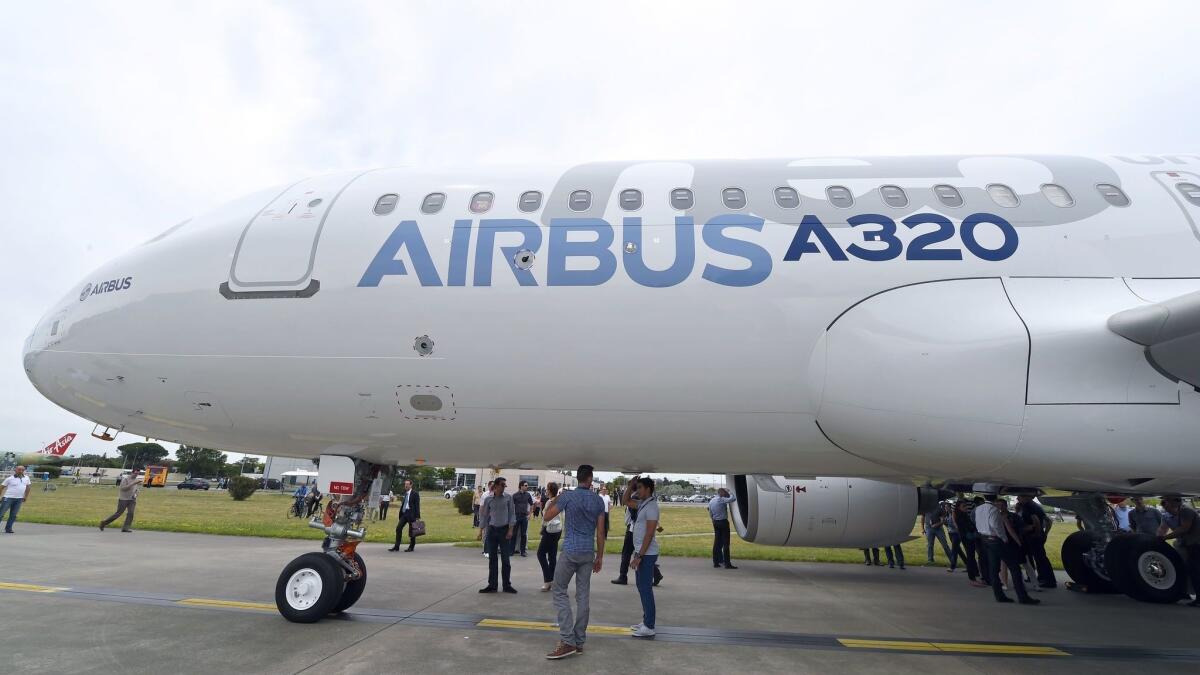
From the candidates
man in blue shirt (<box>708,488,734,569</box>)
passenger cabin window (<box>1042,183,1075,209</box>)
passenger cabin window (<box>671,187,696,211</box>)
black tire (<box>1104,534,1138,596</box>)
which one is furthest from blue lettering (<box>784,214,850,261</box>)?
black tire (<box>1104,534,1138,596</box>)

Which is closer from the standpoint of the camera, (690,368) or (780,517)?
(690,368)

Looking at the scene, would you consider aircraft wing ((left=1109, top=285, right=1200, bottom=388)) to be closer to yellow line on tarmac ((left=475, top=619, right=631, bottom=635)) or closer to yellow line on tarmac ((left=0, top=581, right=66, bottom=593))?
yellow line on tarmac ((left=475, top=619, right=631, bottom=635))

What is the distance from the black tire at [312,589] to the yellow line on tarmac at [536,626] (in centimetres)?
155

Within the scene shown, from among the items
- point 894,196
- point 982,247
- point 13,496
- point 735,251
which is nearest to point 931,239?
point 982,247

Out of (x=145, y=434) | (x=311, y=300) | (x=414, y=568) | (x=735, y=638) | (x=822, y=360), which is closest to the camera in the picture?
(x=822, y=360)

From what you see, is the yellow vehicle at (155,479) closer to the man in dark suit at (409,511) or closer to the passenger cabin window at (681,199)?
the man in dark suit at (409,511)

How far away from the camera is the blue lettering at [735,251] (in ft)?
17.9

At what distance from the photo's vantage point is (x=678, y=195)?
5.94m

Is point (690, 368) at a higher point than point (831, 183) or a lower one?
lower

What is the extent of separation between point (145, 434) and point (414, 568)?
5.25m

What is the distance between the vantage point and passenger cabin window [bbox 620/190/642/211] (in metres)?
5.91

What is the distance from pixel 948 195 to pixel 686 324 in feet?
9.25

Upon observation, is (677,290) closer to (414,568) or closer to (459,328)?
(459,328)

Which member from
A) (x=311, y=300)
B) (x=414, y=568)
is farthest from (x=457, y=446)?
A: (x=414, y=568)
